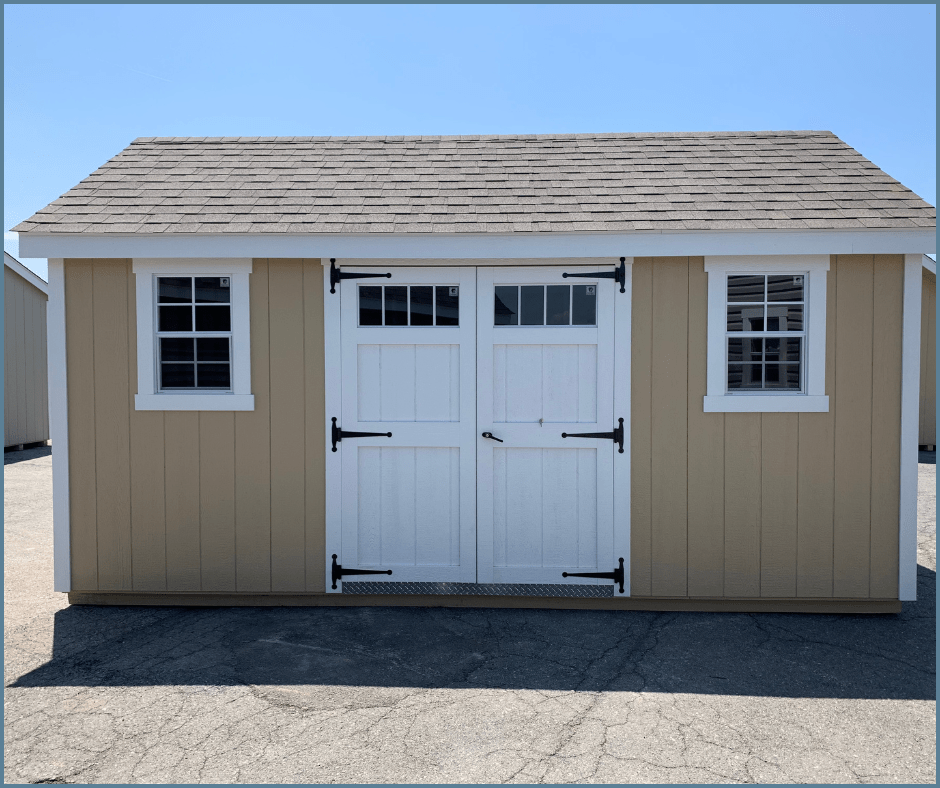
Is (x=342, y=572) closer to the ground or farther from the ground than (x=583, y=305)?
closer to the ground

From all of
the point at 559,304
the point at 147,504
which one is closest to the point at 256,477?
the point at 147,504

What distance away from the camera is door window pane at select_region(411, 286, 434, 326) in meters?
5.39

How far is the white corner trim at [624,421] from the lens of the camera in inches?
207

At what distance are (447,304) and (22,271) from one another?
12696mm

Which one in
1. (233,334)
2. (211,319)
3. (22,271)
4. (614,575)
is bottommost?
(614,575)

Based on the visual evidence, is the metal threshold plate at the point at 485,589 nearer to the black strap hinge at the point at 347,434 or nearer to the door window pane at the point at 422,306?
the black strap hinge at the point at 347,434

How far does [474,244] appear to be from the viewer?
5.17 metres

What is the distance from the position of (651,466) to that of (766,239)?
184 centimetres

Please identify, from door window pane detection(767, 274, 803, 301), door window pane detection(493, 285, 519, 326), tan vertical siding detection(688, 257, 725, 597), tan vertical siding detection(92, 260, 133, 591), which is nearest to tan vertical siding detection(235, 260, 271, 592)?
tan vertical siding detection(92, 260, 133, 591)

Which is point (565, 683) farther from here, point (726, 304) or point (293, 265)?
point (293, 265)

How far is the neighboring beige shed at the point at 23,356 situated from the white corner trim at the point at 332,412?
36.7 ft

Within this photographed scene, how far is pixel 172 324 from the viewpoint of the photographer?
540cm

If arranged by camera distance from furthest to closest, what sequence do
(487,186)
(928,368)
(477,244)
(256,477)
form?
(928,368), (487,186), (256,477), (477,244)

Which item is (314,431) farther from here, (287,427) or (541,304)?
(541,304)
